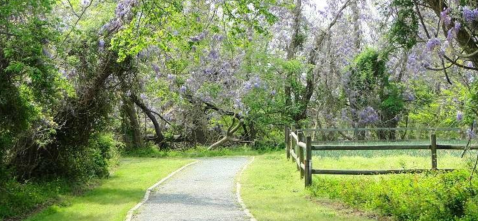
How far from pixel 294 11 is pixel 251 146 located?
7.94 m

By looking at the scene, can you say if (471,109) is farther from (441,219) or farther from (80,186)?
(80,186)

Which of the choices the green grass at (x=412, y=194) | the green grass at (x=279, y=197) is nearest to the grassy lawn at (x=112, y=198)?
the green grass at (x=279, y=197)

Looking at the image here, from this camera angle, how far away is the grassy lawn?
1086 cm

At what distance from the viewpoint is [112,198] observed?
42.8 feet

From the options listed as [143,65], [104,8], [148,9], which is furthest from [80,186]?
[148,9]

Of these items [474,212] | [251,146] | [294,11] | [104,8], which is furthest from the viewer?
[294,11]

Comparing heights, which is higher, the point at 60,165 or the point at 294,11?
the point at 294,11

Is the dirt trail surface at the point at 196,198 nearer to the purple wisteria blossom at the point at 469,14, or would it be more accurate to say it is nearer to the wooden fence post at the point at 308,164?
the wooden fence post at the point at 308,164

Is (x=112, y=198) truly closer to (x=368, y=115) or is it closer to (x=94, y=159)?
(x=94, y=159)

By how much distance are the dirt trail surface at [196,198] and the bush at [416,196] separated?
2265mm

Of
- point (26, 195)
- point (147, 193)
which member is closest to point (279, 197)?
point (147, 193)

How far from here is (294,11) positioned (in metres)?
31.1

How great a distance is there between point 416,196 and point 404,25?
303cm

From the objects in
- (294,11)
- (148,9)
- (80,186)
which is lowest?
(80,186)
